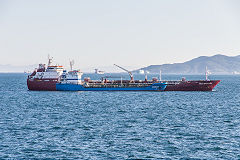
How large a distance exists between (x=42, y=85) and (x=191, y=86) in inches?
1858

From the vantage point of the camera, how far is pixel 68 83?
10131cm

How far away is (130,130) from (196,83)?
68.3m

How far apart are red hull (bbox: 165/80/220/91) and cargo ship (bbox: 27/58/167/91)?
3321 millimetres

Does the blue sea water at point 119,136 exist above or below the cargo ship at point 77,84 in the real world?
below

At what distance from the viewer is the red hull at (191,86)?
104062 millimetres

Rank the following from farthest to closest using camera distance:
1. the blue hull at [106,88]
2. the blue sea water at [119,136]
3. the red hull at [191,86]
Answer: the red hull at [191,86]
the blue hull at [106,88]
the blue sea water at [119,136]

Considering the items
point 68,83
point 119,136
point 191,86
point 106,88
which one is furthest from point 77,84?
point 119,136

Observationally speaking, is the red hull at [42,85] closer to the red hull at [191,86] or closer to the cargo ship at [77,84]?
the cargo ship at [77,84]

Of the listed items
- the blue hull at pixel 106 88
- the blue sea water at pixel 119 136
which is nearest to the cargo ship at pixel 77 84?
the blue hull at pixel 106 88

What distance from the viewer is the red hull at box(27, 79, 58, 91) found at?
101125 mm

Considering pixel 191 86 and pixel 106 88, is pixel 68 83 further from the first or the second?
pixel 191 86

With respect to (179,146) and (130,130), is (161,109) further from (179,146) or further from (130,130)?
(179,146)

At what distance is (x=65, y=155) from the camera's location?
29.0 metres

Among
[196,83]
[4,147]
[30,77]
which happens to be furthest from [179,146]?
[30,77]
